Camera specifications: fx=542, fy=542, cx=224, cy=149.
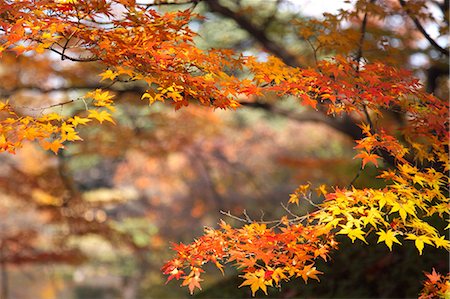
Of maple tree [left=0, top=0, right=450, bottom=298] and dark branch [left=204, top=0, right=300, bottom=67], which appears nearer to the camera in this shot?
maple tree [left=0, top=0, right=450, bottom=298]

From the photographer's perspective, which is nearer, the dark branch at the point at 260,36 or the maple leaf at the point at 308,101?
the maple leaf at the point at 308,101

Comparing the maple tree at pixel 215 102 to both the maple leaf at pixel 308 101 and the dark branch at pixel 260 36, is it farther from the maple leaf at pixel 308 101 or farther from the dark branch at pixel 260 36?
the dark branch at pixel 260 36

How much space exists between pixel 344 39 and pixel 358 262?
9.82 ft

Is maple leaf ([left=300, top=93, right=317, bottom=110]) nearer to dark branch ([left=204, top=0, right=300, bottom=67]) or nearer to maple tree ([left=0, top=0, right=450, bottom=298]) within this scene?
maple tree ([left=0, top=0, right=450, bottom=298])

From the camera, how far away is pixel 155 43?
122 inches

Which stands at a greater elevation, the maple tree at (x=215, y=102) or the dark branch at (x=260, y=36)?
the maple tree at (x=215, y=102)

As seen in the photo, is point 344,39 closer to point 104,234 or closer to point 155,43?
A: point 155,43

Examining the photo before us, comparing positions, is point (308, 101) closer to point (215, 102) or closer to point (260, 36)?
point (215, 102)

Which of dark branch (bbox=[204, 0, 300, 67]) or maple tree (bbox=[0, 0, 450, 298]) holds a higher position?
maple tree (bbox=[0, 0, 450, 298])

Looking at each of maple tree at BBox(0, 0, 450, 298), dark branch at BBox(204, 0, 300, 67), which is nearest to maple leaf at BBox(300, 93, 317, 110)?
maple tree at BBox(0, 0, 450, 298)

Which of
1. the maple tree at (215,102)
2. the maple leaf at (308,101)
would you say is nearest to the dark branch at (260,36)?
the maple tree at (215,102)

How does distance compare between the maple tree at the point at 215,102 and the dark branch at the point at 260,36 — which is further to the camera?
the dark branch at the point at 260,36

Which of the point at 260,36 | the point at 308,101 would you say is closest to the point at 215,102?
the point at 308,101

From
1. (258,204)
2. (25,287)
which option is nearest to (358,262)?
(258,204)
